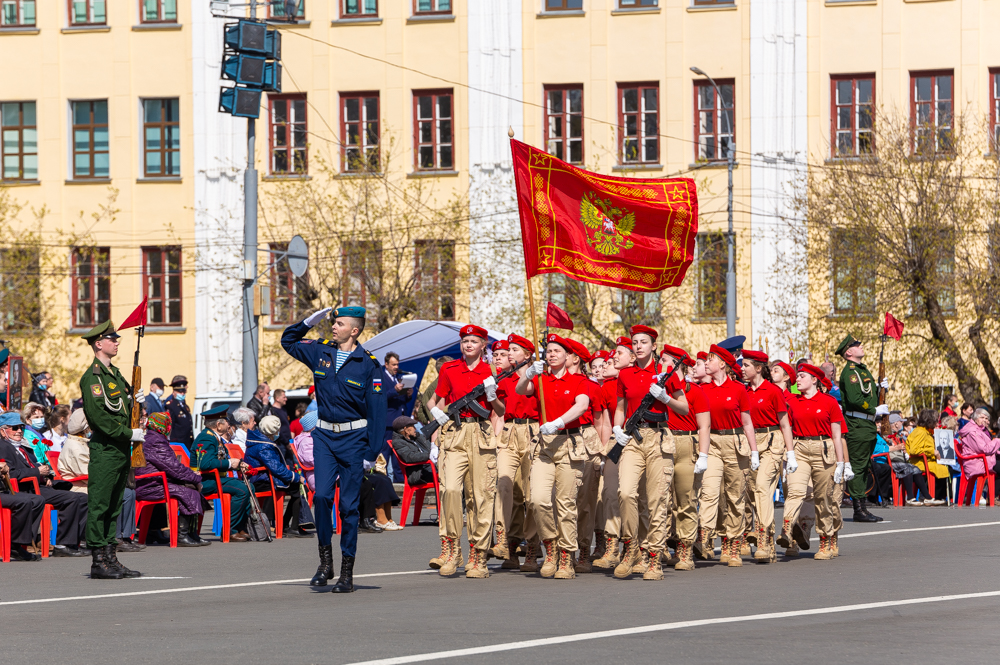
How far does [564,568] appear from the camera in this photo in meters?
12.6

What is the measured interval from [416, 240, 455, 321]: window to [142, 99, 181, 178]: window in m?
6.90

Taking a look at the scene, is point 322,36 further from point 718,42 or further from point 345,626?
point 345,626

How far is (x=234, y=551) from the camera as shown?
1581cm

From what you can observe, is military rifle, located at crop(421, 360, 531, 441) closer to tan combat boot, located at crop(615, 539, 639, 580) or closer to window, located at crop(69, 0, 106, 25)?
tan combat boot, located at crop(615, 539, 639, 580)

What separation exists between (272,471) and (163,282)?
2226cm

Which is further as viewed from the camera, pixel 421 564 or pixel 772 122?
pixel 772 122

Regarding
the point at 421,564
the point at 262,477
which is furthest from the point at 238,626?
the point at 262,477

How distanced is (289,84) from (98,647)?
1199 inches

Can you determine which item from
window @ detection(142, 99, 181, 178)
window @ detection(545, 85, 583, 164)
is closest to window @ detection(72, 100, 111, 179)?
window @ detection(142, 99, 181, 178)

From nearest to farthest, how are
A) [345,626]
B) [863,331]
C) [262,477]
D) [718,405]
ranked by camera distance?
[345,626] < [718,405] < [262,477] < [863,331]

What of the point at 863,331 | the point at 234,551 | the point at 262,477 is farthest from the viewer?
the point at 863,331

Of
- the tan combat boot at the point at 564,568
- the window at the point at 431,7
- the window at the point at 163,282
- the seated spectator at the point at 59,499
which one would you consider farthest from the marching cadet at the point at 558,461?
the window at the point at 163,282

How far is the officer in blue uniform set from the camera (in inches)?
452

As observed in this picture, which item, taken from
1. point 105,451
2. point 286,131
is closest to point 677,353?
point 105,451
